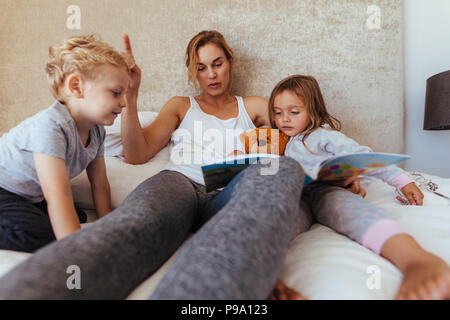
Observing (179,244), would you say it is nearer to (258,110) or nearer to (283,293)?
(283,293)

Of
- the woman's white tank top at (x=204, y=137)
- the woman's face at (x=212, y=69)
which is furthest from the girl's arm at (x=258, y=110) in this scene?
the woman's face at (x=212, y=69)

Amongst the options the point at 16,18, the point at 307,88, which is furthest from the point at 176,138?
the point at 16,18

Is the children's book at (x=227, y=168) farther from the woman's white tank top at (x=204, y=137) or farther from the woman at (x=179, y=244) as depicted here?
the woman's white tank top at (x=204, y=137)

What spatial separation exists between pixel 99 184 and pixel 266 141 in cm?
62

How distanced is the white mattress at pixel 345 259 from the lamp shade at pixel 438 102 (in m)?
0.53

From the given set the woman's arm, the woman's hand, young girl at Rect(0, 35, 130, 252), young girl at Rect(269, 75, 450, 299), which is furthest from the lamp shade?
young girl at Rect(0, 35, 130, 252)

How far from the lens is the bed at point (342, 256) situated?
1.64 ft

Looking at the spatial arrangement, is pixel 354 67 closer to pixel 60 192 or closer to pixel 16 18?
pixel 60 192

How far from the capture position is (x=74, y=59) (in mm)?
764

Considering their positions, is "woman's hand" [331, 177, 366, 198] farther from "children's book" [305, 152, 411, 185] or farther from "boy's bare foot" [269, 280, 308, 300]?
"boy's bare foot" [269, 280, 308, 300]

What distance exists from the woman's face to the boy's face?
1.53 ft

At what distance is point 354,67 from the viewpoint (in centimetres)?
136

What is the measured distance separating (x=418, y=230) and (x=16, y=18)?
1.94 meters
